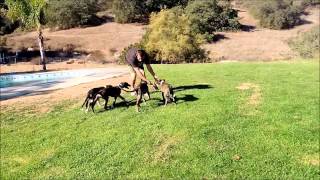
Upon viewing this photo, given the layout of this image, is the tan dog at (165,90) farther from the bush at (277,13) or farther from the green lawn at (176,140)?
the bush at (277,13)

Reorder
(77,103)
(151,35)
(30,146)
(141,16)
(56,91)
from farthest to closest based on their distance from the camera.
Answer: (141,16)
(151,35)
(56,91)
(77,103)
(30,146)

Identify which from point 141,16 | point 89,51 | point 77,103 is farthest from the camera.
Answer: point 141,16

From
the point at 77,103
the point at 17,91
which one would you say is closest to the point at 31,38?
the point at 17,91

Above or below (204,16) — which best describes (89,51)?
below

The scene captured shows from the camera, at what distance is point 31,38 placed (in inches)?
2034

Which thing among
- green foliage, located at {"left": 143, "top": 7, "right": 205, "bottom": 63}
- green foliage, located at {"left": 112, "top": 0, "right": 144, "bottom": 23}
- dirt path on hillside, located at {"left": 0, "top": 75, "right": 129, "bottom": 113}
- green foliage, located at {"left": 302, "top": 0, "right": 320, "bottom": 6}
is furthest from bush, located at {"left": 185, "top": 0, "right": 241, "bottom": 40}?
dirt path on hillside, located at {"left": 0, "top": 75, "right": 129, "bottom": 113}

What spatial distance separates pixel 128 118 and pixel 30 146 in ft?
9.71

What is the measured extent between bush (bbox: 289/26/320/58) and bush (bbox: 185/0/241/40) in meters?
10.3

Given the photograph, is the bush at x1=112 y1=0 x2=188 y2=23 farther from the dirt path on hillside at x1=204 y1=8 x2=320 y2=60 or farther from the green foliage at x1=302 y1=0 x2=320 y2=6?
the green foliage at x1=302 y1=0 x2=320 y2=6

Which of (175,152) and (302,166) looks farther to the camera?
(175,152)

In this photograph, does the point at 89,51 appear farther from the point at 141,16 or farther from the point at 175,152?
the point at 175,152

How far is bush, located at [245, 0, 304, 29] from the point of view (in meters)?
63.1

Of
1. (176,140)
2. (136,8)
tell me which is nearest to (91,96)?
(176,140)

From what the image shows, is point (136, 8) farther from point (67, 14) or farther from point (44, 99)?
point (44, 99)
